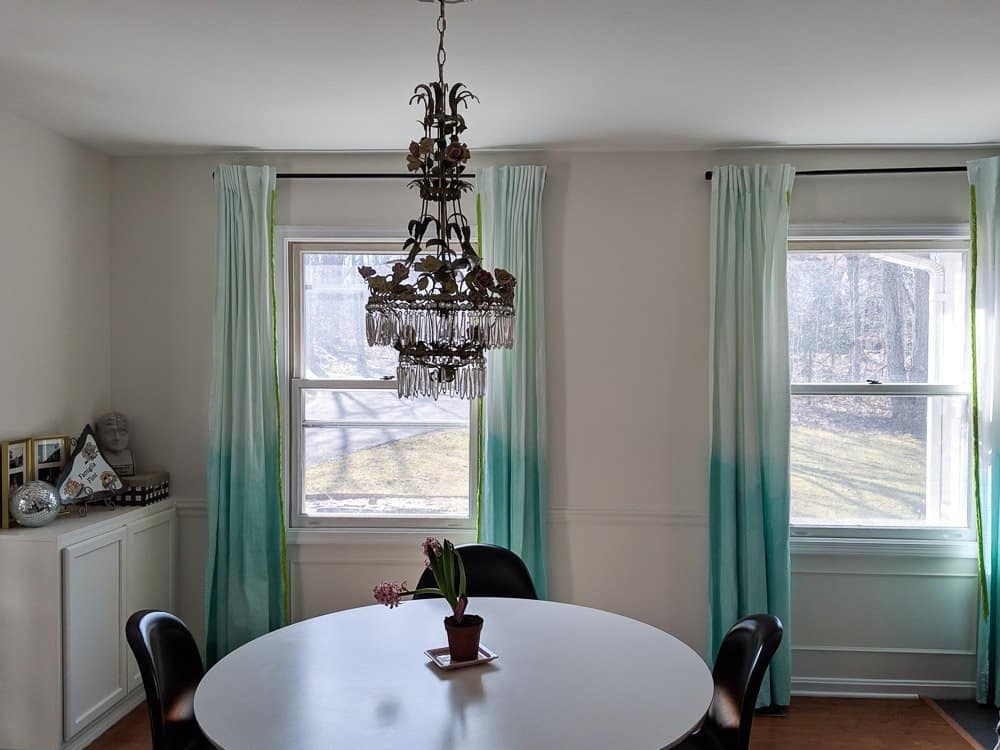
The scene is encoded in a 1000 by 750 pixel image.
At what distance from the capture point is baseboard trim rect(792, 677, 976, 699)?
12.6 ft

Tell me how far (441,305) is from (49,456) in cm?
243

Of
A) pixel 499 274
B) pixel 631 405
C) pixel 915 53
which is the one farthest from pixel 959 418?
pixel 499 274

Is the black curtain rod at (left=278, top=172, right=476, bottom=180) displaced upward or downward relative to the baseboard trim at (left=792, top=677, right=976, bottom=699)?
upward

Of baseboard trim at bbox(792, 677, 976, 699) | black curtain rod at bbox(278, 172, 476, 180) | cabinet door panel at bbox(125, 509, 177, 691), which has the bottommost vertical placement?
baseboard trim at bbox(792, 677, 976, 699)

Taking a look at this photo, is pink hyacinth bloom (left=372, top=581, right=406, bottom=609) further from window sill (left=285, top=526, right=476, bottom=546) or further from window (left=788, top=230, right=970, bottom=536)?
window (left=788, top=230, right=970, bottom=536)

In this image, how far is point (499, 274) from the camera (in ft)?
6.48

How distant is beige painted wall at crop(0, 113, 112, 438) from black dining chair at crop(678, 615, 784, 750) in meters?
2.88

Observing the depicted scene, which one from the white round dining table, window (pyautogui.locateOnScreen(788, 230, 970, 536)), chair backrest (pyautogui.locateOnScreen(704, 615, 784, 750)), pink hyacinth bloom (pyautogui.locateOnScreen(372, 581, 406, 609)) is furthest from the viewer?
window (pyautogui.locateOnScreen(788, 230, 970, 536))

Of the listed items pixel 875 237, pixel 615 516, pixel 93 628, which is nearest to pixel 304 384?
pixel 93 628

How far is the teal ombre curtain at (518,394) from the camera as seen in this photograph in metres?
3.75

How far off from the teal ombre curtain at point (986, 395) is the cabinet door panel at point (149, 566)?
3.82 m

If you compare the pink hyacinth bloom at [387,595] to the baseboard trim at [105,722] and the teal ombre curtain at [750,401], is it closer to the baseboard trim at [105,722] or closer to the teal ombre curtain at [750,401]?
the baseboard trim at [105,722]

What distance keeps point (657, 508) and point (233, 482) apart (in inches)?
79.3

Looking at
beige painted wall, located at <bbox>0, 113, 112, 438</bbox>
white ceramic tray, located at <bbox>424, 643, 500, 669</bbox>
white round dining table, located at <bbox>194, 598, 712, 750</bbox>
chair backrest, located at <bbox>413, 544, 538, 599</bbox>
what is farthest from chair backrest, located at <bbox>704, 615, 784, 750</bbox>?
beige painted wall, located at <bbox>0, 113, 112, 438</bbox>
